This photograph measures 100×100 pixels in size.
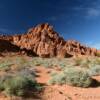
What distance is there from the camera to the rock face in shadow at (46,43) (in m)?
77.9

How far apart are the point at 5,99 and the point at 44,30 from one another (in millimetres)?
74112

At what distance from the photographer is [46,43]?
80938mm

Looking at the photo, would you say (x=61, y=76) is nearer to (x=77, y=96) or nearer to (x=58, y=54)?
(x=77, y=96)

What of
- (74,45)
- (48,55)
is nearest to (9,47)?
(48,55)

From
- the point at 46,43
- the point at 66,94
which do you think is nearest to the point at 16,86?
the point at 66,94

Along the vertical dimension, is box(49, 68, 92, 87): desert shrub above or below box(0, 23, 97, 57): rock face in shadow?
below

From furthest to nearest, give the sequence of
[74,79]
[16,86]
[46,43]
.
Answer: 1. [46,43]
2. [74,79]
3. [16,86]

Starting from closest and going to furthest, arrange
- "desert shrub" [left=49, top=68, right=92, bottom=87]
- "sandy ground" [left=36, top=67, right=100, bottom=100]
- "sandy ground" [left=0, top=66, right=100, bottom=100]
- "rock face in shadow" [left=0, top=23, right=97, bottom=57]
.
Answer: "sandy ground" [left=0, top=66, right=100, bottom=100], "sandy ground" [left=36, top=67, right=100, bottom=100], "desert shrub" [left=49, top=68, right=92, bottom=87], "rock face in shadow" [left=0, top=23, right=97, bottom=57]

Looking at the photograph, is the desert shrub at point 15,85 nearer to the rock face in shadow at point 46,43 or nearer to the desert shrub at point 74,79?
the desert shrub at point 74,79

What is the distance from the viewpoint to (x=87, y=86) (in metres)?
15.4

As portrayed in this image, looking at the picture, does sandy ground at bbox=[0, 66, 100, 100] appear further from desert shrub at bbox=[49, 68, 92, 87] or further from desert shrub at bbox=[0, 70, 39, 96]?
desert shrub at bbox=[49, 68, 92, 87]

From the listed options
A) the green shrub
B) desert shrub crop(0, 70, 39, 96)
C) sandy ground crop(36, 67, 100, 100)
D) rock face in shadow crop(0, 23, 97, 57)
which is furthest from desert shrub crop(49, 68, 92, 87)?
rock face in shadow crop(0, 23, 97, 57)

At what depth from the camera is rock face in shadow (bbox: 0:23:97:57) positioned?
77.9 metres

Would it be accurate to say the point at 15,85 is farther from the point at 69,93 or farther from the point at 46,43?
the point at 46,43
